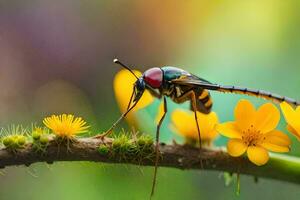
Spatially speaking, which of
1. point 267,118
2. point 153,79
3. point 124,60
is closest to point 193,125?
point 153,79

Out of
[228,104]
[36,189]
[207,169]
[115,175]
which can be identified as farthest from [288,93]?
[36,189]

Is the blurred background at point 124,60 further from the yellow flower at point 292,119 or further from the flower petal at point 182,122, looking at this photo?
the yellow flower at point 292,119

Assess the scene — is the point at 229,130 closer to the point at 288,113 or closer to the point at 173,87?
the point at 288,113

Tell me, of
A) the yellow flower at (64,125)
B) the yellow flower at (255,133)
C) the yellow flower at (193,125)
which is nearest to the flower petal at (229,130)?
the yellow flower at (255,133)

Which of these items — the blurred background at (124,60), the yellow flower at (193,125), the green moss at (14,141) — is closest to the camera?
the green moss at (14,141)

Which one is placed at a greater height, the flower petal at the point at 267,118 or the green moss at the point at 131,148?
the flower petal at the point at 267,118

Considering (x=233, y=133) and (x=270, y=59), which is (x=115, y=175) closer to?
(x=270, y=59)
